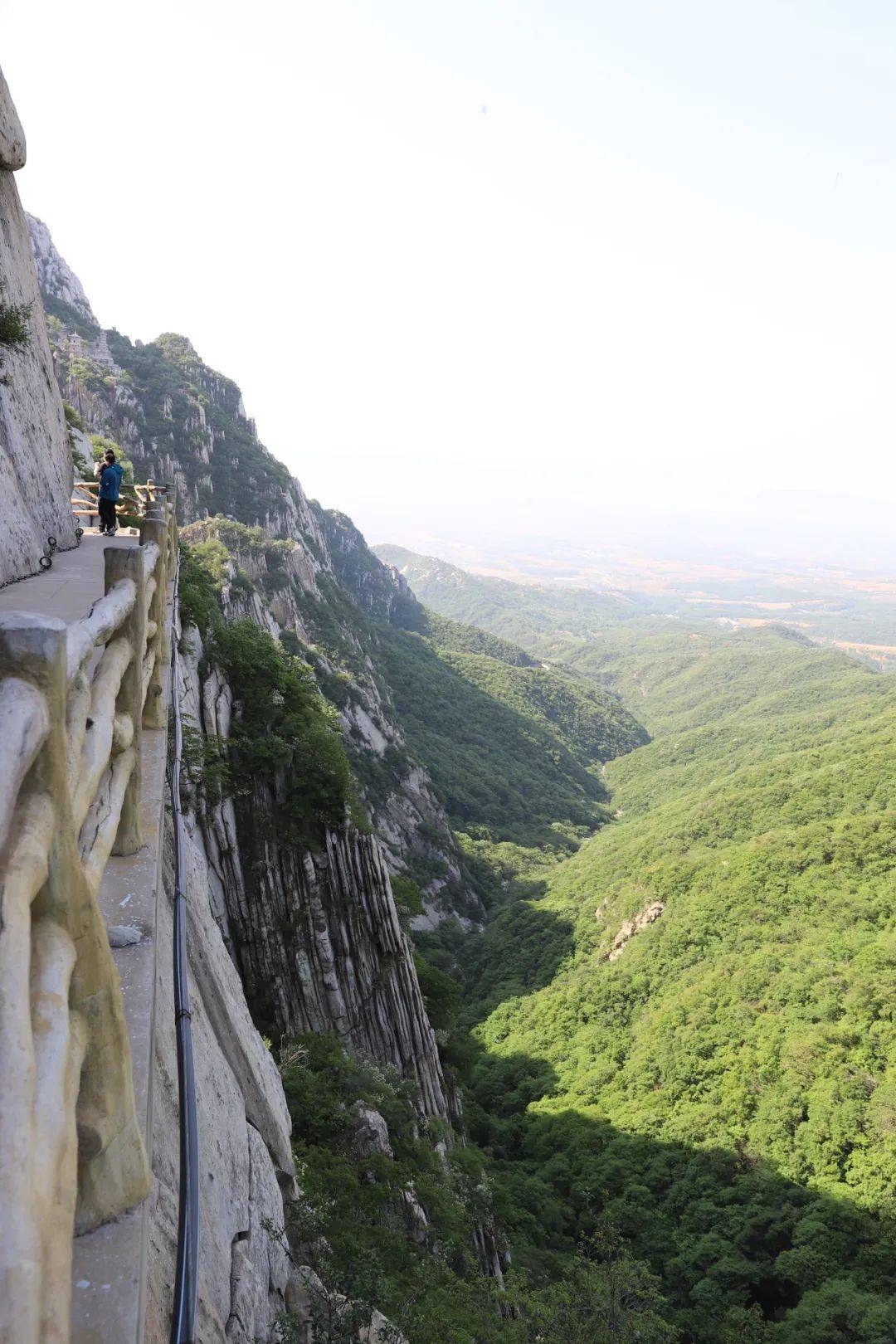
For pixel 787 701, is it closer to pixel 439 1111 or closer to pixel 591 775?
pixel 591 775

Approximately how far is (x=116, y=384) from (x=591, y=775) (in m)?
88.6

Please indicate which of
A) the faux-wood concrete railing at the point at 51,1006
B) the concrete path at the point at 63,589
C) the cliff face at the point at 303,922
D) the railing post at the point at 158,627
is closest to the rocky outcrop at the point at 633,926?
the cliff face at the point at 303,922

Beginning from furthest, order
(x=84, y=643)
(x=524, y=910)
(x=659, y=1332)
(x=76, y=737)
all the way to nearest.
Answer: (x=524, y=910), (x=659, y=1332), (x=84, y=643), (x=76, y=737)

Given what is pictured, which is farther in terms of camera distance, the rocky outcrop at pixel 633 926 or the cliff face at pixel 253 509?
the cliff face at pixel 253 509

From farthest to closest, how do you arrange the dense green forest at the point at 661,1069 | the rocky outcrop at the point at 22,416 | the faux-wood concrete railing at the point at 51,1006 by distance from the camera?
the dense green forest at the point at 661,1069 < the rocky outcrop at the point at 22,416 < the faux-wood concrete railing at the point at 51,1006

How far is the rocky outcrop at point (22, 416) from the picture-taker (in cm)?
991

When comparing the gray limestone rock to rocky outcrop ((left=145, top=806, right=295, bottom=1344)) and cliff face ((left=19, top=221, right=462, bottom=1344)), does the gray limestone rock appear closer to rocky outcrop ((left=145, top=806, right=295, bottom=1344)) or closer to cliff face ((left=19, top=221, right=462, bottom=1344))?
cliff face ((left=19, top=221, right=462, bottom=1344))

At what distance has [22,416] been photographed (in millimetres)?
11039

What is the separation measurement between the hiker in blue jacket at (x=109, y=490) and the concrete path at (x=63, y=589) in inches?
78.5

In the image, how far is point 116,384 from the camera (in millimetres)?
69750

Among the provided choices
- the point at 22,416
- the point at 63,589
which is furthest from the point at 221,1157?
the point at 22,416

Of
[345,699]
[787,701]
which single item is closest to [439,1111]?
[345,699]

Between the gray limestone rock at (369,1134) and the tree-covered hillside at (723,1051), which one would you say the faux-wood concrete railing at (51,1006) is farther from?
the tree-covered hillside at (723,1051)

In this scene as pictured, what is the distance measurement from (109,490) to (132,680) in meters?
11.7
